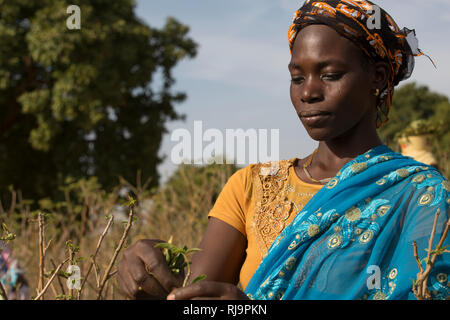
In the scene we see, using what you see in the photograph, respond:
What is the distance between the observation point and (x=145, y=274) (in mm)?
1266

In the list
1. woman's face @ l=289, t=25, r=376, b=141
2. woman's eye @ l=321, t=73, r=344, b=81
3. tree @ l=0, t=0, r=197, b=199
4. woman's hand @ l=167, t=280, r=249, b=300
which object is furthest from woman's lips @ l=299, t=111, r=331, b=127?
tree @ l=0, t=0, r=197, b=199

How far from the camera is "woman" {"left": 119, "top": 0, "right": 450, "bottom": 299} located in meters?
1.48

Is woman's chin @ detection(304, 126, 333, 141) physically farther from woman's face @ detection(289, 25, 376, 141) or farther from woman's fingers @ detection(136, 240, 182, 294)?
woman's fingers @ detection(136, 240, 182, 294)

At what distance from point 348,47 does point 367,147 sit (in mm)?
348

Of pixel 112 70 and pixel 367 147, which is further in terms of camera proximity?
pixel 112 70

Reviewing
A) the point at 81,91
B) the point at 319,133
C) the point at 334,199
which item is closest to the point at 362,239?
the point at 334,199

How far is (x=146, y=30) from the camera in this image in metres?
17.1

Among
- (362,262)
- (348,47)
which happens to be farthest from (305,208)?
(348,47)

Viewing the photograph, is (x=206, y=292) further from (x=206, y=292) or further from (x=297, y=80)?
(x=297, y=80)

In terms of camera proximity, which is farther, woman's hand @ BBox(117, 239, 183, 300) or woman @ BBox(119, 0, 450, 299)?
woman @ BBox(119, 0, 450, 299)

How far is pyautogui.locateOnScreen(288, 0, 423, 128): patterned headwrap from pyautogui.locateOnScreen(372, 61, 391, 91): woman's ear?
0.02 m

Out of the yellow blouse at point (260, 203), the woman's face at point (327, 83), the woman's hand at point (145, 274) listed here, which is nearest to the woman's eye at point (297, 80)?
the woman's face at point (327, 83)
